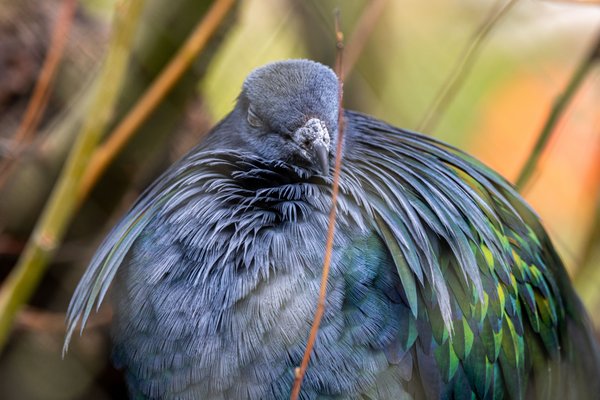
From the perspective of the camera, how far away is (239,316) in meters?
2.06

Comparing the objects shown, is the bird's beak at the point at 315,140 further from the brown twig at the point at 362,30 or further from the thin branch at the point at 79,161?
the brown twig at the point at 362,30

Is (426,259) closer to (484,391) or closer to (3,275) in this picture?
(484,391)

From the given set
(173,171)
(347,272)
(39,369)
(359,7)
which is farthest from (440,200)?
(39,369)

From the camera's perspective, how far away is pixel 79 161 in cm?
246

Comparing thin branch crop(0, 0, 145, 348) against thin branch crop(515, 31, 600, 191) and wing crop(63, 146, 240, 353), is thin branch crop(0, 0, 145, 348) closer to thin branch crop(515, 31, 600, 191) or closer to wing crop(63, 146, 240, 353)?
wing crop(63, 146, 240, 353)

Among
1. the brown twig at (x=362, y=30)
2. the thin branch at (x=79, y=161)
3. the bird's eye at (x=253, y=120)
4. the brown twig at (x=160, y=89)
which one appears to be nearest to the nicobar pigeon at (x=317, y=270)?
the bird's eye at (x=253, y=120)

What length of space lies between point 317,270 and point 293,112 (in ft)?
1.50

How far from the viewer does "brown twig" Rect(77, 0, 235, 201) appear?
2.81 m

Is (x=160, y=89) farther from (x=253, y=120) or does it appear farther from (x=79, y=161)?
(x=253, y=120)

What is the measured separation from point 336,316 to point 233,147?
63 cm

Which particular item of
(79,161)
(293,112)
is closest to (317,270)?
(293,112)

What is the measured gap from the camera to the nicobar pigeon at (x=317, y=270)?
6.76 feet

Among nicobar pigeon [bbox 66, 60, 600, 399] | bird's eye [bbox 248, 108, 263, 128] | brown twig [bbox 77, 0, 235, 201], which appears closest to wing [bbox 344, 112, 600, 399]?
nicobar pigeon [bbox 66, 60, 600, 399]

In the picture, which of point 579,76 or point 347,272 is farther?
point 579,76
